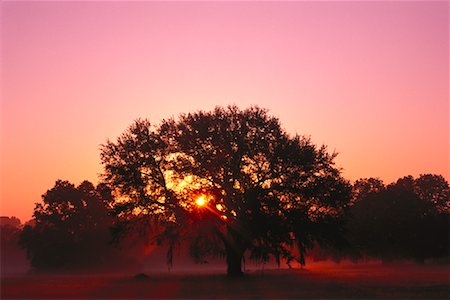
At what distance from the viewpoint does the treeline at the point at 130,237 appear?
8138cm

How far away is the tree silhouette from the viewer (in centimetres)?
4897

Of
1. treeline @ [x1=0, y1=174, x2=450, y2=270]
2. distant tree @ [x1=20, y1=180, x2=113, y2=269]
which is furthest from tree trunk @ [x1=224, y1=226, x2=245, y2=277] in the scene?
distant tree @ [x1=20, y1=180, x2=113, y2=269]

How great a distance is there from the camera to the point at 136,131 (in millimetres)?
53688

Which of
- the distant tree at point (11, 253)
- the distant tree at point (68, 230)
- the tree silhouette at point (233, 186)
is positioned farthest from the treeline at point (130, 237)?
the distant tree at point (11, 253)

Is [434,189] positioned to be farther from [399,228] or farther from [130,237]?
[130,237]

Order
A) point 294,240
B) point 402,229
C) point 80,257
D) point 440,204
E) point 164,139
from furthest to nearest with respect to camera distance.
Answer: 1. point 440,204
2. point 80,257
3. point 402,229
4. point 164,139
5. point 294,240

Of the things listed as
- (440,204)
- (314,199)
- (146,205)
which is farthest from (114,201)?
(440,204)

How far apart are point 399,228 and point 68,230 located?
54.1m

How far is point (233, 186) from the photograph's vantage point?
50.4 metres

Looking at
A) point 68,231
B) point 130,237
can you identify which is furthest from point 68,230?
point 130,237

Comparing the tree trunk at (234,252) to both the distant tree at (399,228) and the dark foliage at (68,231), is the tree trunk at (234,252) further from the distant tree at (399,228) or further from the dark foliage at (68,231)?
the dark foliage at (68,231)

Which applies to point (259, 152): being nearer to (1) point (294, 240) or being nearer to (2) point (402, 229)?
(1) point (294, 240)

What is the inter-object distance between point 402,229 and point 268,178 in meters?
39.5

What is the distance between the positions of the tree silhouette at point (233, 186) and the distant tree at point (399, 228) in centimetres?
3211
